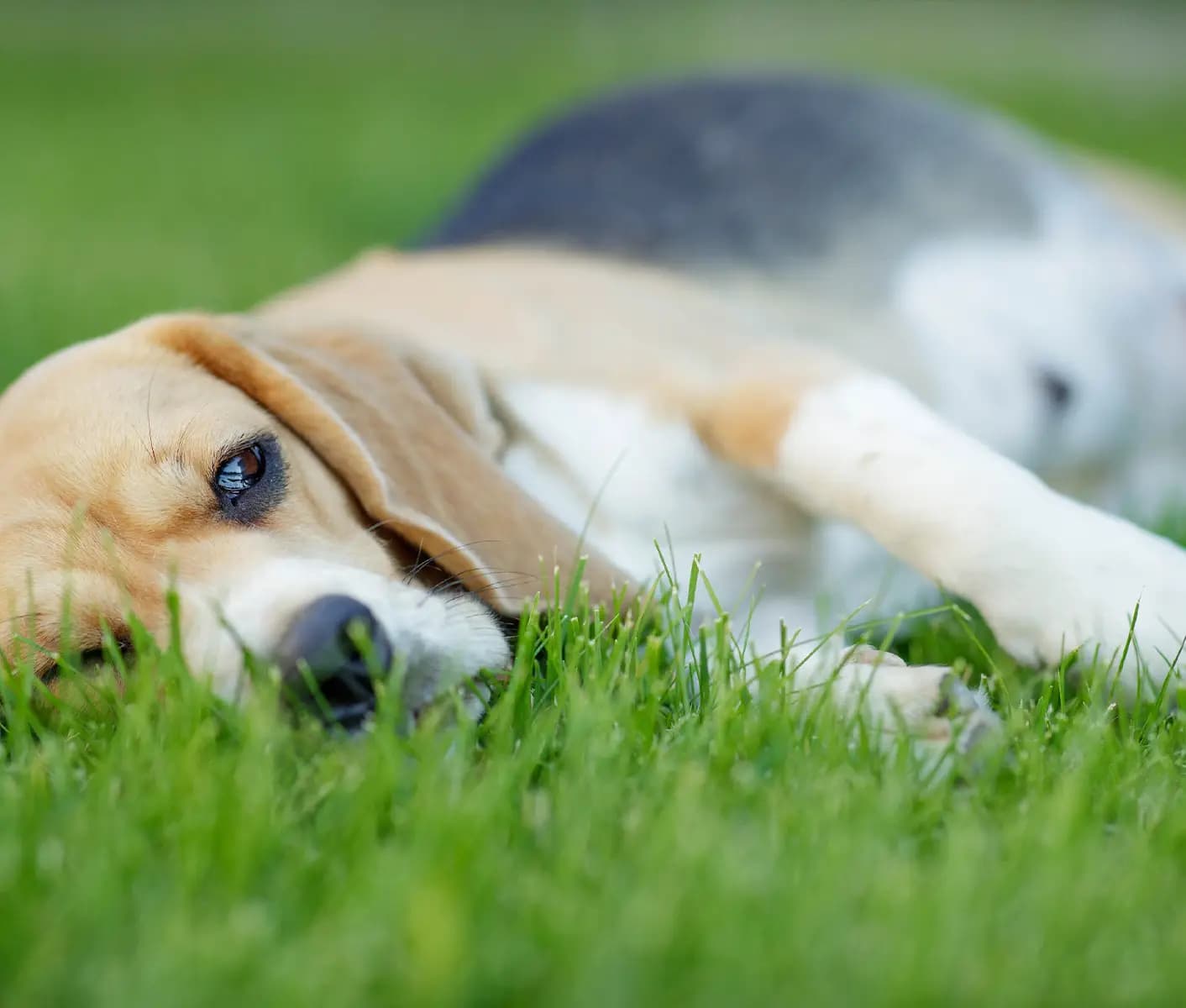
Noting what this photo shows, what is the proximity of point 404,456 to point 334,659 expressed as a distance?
0.65 meters

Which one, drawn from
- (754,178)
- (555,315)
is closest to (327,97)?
(754,178)

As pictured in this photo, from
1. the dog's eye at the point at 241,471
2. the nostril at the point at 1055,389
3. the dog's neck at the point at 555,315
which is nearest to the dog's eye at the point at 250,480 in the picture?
the dog's eye at the point at 241,471

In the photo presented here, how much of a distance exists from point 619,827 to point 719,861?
23cm

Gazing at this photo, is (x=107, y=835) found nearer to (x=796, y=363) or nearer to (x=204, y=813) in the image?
(x=204, y=813)

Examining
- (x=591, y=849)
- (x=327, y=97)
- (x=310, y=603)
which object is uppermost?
(x=327, y=97)

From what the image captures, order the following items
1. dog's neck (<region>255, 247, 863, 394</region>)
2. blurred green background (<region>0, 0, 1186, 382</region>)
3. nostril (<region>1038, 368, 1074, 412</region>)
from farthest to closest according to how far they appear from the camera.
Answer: blurred green background (<region>0, 0, 1186, 382</region>) → nostril (<region>1038, 368, 1074, 412</region>) → dog's neck (<region>255, 247, 863, 394</region>)

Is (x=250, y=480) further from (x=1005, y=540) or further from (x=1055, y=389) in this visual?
(x=1055, y=389)

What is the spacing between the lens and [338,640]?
198 cm

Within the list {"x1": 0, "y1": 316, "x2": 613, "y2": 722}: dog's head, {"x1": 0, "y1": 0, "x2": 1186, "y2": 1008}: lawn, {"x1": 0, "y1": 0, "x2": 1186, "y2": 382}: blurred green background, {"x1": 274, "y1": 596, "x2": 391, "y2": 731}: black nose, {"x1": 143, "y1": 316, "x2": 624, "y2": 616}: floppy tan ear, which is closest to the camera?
{"x1": 0, "y1": 0, "x2": 1186, "y2": 1008}: lawn

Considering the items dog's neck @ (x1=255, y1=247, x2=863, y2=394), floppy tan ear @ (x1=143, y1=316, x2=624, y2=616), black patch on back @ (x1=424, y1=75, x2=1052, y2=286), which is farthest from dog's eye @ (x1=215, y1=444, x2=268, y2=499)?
black patch on back @ (x1=424, y1=75, x2=1052, y2=286)

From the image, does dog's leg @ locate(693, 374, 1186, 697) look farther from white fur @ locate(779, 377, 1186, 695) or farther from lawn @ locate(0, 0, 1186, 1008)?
lawn @ locate(0, 0, 1186, 1008)

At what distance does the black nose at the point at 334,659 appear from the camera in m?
1.96

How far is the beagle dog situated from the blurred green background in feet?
7.02

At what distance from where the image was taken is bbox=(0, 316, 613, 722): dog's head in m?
2.08
